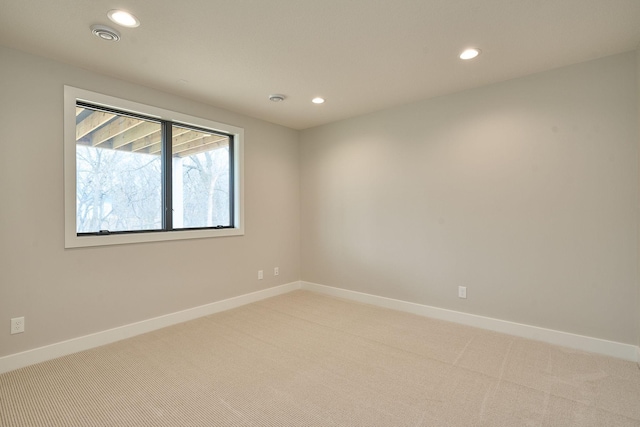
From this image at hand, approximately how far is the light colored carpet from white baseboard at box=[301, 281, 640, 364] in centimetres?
12

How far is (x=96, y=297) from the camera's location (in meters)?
2.91

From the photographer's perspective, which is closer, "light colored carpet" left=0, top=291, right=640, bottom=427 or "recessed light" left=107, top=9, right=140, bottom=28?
"light colored carpet" left=0, top=291, right=640, bottom=427

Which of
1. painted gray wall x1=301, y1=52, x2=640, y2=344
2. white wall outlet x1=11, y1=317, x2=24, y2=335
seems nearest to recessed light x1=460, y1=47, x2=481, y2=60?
painted gray wall x1=301, y1=52, x2=640, y2=344

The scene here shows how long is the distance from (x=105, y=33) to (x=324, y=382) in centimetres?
290

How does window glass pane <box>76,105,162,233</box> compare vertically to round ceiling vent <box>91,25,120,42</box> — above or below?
below

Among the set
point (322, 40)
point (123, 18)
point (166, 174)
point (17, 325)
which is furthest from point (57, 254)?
point (322, 40)

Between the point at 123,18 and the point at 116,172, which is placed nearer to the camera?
the point at 123,18

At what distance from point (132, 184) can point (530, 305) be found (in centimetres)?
409

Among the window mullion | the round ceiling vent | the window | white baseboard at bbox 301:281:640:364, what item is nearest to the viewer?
the round ceiling vent

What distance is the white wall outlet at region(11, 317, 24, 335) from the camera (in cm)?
248

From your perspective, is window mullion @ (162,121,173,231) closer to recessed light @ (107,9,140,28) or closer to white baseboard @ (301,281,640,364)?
recessed light @ (107,9,140,28)

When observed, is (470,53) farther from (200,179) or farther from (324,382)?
(200,179)

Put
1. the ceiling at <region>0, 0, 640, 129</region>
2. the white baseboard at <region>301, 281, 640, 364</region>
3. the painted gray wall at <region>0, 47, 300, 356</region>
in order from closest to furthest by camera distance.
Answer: the ceiling at <region>0, 0, 640, 129</region> < the painted gray wall at <region>0, 47, 300, 356</region> < the white baseboard at <region>301, 281, 640, 364</region>

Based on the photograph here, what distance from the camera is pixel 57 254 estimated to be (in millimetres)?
2688
